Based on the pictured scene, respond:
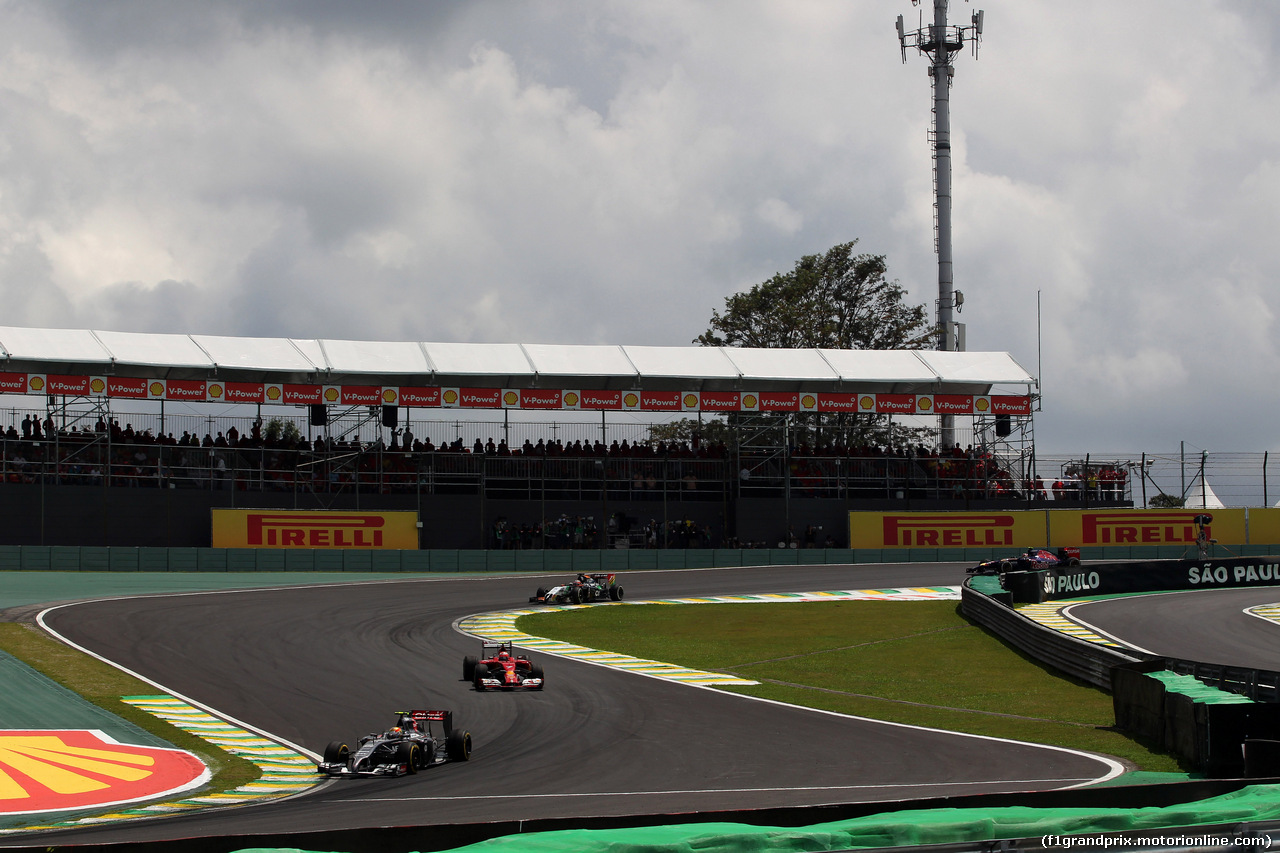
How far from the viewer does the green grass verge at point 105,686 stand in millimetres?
14898

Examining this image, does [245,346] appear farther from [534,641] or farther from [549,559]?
[534,641]

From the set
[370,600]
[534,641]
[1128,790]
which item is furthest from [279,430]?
[1128,790]

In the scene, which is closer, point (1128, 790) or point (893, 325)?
point (1128, 790)

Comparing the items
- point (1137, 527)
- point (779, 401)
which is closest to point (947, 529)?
point (1137, 527)

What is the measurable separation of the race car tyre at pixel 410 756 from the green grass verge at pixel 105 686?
69.0 inches

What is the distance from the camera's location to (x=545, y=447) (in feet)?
156

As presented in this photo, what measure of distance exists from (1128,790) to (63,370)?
41127 mm

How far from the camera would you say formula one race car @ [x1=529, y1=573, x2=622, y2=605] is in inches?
1332

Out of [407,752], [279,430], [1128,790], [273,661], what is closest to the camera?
[1128,790]

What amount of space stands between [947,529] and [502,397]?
1826cm

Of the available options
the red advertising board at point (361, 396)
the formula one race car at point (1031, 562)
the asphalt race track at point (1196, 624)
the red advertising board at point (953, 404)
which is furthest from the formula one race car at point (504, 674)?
the red advertising board at point (953, 404)

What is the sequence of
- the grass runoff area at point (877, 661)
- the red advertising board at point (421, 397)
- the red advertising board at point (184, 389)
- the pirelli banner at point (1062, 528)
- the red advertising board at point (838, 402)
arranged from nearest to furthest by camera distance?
1. the grass runoff area at point (877, 661)
2. the red advertising board at point (184, 389)
3. the red advertising board at point (421, 397)
4. the pirelli banner at point (1062, 528)
5. the red advertising board at point (838, 402)

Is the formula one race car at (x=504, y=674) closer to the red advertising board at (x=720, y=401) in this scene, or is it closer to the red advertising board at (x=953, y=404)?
the red advertising board at (x=720, y=401)

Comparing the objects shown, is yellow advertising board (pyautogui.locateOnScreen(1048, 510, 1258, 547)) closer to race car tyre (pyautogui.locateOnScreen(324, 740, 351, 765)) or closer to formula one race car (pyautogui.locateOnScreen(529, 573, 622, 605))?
formula one race car (pyautogui.locateOnScreen(529, 573, 622, 605))
